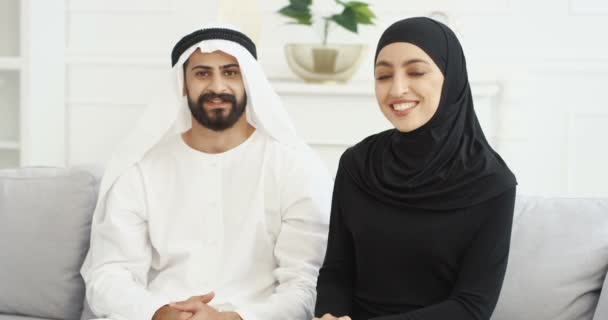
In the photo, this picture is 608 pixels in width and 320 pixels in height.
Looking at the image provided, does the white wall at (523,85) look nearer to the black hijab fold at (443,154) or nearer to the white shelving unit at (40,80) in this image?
the white shelving unit at (40,80)

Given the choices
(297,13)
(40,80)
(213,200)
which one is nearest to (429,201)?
(213,200)

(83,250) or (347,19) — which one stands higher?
(347,19)

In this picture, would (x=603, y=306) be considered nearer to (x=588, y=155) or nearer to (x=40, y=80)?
(x=588, y=155)

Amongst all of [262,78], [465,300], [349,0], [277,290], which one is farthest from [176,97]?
[349,0]

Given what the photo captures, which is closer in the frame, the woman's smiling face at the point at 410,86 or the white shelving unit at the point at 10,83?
the woman's smiling face at the point at 410,86

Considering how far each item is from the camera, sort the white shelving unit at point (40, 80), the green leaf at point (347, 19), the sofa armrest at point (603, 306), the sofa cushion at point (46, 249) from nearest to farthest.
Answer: the sofa armrest at point (603, 306), the sofa cushion at point (46, 249), the green leaf at point (347, 19), the white shelving unit at point (40, 80)

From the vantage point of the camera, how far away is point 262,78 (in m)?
2.58

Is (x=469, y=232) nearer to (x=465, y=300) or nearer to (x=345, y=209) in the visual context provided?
(x=465, y=300)

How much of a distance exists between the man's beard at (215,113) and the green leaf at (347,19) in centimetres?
118

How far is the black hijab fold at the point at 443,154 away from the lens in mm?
2008

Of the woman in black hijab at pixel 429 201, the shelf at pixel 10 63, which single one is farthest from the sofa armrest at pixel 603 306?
the shelf at pixel 10 63

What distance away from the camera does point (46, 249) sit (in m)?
2.73

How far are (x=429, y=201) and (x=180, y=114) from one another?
0.96 m

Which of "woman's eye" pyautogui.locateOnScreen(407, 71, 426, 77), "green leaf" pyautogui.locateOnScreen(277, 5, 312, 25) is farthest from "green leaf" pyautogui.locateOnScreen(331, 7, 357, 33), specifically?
"woman's eye" pyautogui.locateOnScreen(407, 71, 426, 77)
